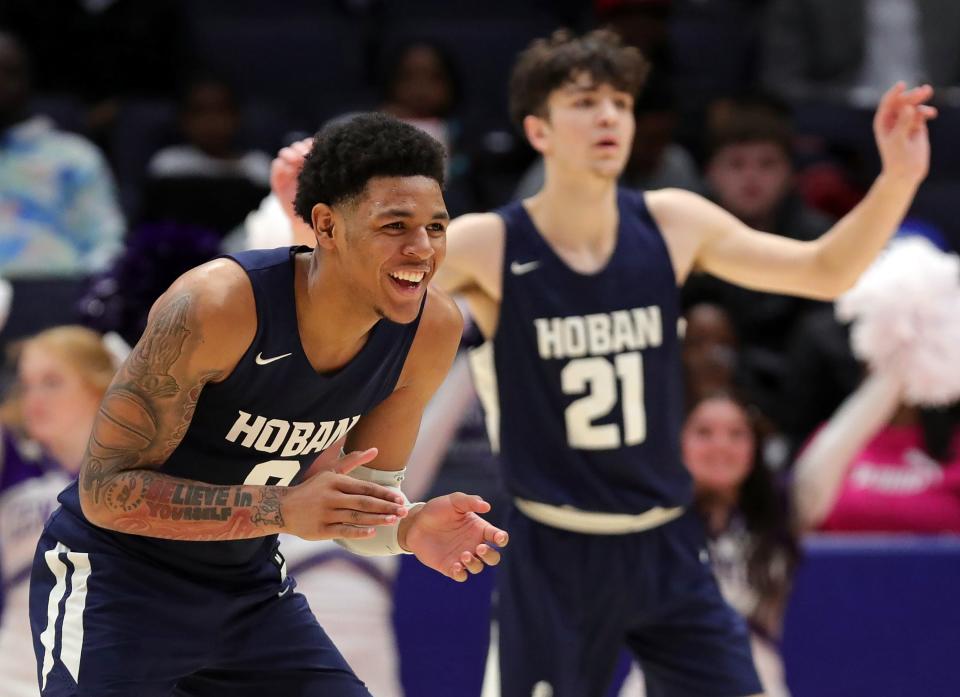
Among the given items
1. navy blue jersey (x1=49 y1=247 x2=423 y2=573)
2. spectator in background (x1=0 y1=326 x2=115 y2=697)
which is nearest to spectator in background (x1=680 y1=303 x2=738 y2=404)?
spectator in background (x1=0 y1=326 x2=115 y2=697)

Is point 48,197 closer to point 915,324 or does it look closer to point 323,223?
point 915,324

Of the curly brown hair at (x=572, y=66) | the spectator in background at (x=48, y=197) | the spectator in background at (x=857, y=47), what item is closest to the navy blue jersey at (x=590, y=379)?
the curly brown hair at (x=572, y=66)

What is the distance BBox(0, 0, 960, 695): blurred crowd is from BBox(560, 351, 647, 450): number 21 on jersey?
2.35ft

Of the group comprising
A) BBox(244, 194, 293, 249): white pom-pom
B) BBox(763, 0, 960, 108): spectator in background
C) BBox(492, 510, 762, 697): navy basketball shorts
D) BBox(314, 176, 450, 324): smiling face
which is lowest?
BBox(492, 510, 762, 697): navy basketball shorts

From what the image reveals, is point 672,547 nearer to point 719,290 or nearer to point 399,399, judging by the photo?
point 399,399

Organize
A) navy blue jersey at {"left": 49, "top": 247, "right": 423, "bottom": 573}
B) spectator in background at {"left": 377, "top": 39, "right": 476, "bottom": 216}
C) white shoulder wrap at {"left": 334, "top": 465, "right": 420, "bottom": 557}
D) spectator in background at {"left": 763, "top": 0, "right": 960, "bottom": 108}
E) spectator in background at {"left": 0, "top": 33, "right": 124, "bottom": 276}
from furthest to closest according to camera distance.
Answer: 1. spectator in background at {"left": 763, "top": 0, "right": 960, "bottom": 108}
2. spectator in background at {"left": 377, "top": 39, "right": 476, "bottom": 216}
3. spectator in background at {"left": 0, "top": 33, "right": 124, "bottom": 276}
4. white shoulder wrap at {"left": 334, "top": 465, "right": 420, "bottom": 557}
5. navy blue jersey at {"left": 49, "top": 247, "right": 423, "bottom": 573}

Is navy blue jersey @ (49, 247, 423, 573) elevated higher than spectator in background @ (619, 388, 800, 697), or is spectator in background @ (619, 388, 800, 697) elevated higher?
navy blue jersey @ (49, 247, 423, 573)

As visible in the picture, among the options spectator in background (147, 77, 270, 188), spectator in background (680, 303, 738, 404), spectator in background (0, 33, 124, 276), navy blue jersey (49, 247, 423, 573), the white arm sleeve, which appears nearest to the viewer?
navy blue jersey (49, 247, 423, 573)

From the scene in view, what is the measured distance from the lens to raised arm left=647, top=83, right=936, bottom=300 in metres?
3.93

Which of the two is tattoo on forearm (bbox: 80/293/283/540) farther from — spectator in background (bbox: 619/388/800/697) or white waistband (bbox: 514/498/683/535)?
spectator in background (bbox: 619/388/800/697)

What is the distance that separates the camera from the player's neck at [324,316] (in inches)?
119

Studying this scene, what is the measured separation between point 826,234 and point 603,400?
719 mm

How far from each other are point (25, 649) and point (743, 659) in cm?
188

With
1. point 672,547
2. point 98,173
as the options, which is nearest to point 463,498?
point 672,547
